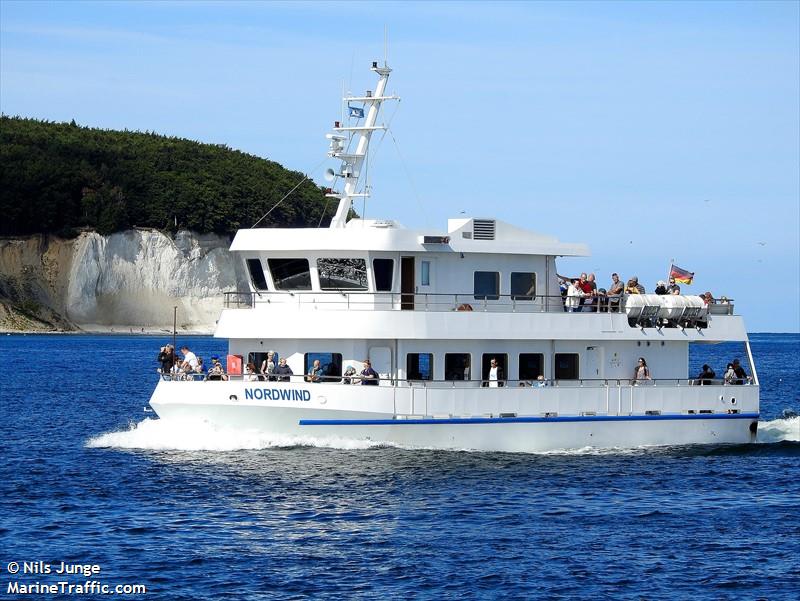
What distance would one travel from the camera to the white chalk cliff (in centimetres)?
11369

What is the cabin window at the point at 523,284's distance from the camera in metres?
30.0

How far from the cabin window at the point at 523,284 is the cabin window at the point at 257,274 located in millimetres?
5611

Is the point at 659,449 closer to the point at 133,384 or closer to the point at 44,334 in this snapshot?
the point at 133,384

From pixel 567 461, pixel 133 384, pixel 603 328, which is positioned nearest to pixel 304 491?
pixel 567 461

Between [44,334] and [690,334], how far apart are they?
299 ft

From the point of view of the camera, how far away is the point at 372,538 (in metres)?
21.4

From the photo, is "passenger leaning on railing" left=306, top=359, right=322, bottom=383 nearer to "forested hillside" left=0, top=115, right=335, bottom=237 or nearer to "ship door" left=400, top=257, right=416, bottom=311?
"ship door" left=400, top=257, right=416, bottom=311

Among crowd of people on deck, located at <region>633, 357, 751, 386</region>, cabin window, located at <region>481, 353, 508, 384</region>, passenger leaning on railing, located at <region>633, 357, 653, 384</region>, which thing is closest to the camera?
cabin window, located at <region>481, 353, 508, 384</region>

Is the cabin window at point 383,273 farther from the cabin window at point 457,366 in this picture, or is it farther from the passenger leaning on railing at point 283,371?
the passenger leaning on railing at point 283,371

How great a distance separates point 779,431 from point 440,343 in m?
11.6

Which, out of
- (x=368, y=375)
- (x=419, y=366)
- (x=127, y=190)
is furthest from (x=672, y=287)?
(x=127, y=190)

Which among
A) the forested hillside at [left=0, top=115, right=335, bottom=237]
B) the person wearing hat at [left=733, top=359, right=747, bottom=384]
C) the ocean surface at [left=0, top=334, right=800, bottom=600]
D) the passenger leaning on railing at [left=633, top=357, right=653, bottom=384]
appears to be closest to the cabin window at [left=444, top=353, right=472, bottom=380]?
the ocean surface at [left=0, top=334, right=800, bottom=600]

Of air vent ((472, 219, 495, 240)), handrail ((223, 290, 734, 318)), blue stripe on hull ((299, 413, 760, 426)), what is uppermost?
air vent ((472, 219, 495, 240))

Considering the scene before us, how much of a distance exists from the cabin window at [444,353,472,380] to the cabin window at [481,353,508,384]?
1.21ft
